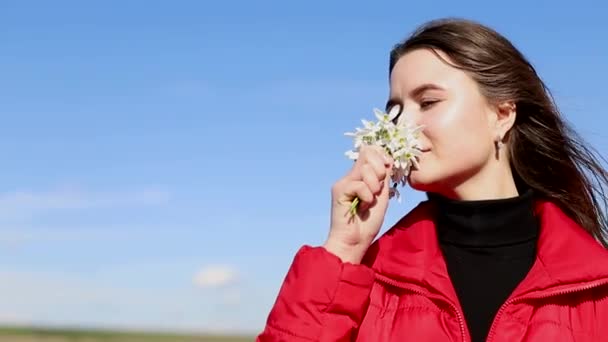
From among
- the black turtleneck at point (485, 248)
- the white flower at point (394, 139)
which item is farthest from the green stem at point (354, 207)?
the black turtleneck at point (485, 248)

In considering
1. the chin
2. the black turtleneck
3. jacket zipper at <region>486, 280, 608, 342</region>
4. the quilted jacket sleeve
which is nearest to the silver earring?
the black turtleneck

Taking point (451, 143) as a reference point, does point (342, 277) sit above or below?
below

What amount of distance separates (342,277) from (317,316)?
0.69 feet

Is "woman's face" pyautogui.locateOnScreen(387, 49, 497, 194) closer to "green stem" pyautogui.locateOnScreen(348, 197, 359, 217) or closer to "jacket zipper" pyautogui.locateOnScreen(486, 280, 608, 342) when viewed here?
"green stem" pyautogui.locateOnScreen(348, 197, 359, 217)

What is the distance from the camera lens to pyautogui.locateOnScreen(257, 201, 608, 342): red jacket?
4625 mm

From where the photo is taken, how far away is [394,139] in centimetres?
467

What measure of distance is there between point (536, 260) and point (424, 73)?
1.03m

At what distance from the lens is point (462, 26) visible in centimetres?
519

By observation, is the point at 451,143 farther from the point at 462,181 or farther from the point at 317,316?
the point at 317,316

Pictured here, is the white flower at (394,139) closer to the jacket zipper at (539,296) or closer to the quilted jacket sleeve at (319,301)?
the quilted jacket sleeve at (319,301)

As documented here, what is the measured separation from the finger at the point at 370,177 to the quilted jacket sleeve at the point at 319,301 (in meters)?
0.37

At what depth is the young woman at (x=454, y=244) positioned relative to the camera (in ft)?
15.3

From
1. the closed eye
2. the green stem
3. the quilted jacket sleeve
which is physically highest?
the closed eye

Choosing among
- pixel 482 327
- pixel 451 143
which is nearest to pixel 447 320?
pixel 482 327
